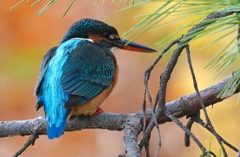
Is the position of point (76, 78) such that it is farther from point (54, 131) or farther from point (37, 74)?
point (37, 74)

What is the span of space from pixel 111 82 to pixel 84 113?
0.27m

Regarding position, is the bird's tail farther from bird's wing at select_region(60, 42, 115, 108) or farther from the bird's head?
the bird's head

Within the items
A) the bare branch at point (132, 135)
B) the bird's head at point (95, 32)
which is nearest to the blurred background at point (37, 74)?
the bird's head at point (95, 32)

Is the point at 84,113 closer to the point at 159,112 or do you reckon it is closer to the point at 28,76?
the point at 159,112

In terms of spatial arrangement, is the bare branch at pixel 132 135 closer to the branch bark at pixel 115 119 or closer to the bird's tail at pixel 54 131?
the branch bark at pixel 115 119

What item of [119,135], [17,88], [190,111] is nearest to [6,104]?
[17,88]

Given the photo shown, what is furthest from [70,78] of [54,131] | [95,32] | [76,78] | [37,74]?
[37,74]

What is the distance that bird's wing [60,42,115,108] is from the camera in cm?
182

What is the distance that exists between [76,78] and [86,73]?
0.09m

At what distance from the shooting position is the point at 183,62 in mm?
2734

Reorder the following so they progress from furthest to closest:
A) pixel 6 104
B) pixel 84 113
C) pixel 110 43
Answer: pixel 6 104 < pixel 110 43 < pixel 84 113

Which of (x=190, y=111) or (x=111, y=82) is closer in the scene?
(x=190, y=111)

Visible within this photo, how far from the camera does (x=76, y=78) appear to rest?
188 cm

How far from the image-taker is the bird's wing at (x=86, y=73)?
182 cm
